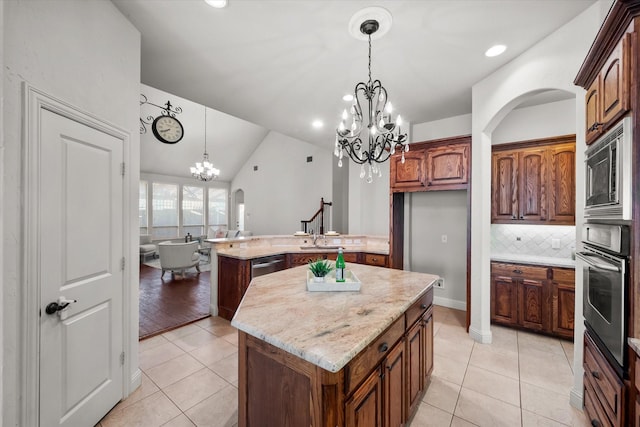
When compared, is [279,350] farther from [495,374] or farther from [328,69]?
[328,69]

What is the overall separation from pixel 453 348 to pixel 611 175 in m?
2.27

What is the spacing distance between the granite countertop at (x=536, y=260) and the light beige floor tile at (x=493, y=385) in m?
1.44

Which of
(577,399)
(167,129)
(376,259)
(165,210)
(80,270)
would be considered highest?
(167,129)

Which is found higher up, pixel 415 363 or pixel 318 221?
pixel 318 221

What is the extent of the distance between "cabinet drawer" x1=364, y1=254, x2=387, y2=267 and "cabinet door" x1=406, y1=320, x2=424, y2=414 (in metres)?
2.21

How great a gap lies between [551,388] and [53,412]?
3.66m

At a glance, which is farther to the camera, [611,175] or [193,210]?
[193,210]

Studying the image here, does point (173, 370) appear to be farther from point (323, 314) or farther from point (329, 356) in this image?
point (329, 356)

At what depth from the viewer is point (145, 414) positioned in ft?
6.30

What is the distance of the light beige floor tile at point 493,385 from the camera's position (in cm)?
212

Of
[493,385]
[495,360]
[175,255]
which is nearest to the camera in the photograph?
[493,385]

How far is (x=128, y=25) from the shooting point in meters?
2.04

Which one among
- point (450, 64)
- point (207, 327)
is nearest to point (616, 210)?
point (450, 64)

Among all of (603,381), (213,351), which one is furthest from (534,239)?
(213,351)
